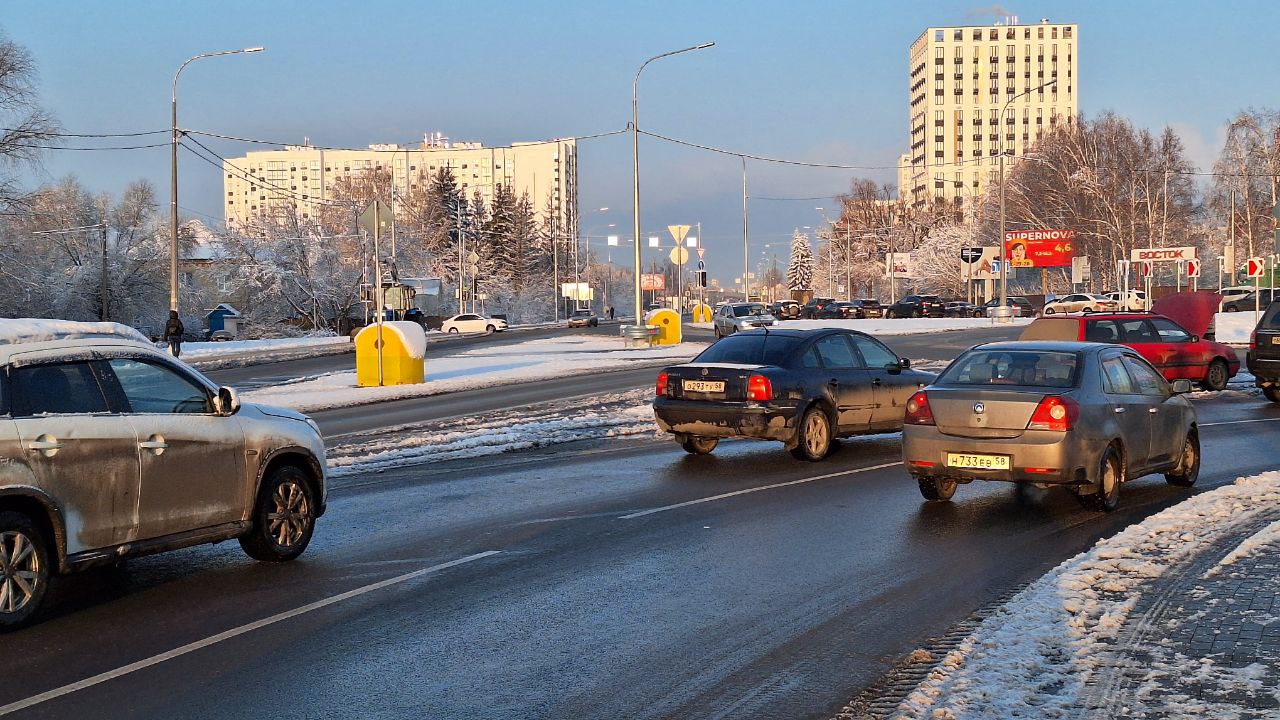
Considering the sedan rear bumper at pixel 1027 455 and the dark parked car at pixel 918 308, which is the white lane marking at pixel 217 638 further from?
the dark parked car at pixel 918 308

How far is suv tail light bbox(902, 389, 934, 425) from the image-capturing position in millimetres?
Answer: 10969

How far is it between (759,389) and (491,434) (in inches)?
180

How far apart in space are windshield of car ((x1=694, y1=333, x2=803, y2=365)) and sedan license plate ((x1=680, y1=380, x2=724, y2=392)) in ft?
1.43

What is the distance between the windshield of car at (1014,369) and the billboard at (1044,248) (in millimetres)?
87079

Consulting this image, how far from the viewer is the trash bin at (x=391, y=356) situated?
2869 centimetres

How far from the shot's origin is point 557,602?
7.47m

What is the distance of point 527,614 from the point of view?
7.17 metres

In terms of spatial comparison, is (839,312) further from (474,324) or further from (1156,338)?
(1156,338)

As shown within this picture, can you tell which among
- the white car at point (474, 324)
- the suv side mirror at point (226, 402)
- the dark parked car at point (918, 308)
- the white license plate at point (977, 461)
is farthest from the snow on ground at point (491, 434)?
the dark parked car at point (918, 308)

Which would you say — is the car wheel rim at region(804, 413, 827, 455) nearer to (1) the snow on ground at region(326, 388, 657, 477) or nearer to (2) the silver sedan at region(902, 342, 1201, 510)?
(2) the silver sedan at region(902, 342, 1201, 510)

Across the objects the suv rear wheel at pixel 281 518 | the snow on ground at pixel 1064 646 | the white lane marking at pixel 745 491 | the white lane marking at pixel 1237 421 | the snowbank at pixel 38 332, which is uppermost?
the snowbank at pixel 38 332

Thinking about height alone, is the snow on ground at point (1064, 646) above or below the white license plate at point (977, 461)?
below

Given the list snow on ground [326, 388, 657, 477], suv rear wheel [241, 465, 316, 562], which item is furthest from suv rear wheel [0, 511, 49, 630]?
snow on ground [326, 388, 657, 477]

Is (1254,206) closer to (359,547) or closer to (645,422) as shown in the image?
(645,422)
